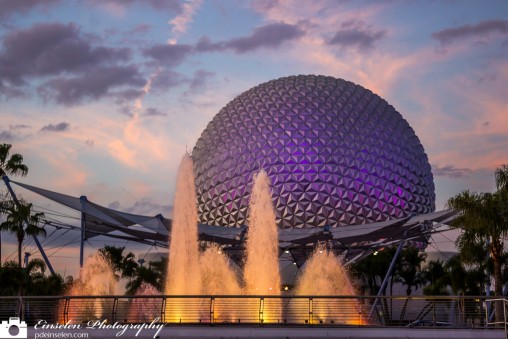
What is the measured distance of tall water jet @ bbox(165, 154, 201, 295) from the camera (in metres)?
25.9

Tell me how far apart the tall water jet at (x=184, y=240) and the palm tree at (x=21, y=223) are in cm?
1352

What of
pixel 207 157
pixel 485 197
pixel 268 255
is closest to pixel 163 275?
pixel 207 157

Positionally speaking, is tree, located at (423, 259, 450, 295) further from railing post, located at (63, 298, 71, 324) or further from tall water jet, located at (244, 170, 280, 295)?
railing post, located at (63, 298, 71, 324)

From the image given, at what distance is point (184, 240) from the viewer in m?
28.6

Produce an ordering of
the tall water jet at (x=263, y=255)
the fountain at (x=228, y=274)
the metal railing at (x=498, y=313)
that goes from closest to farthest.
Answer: the metal railing at (x=498, y=313) < the fountain at (x=228, y=274) < the tall water jet at (x=263, y=255)

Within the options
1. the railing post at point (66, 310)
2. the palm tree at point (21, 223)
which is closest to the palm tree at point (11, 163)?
the palm tree at point (21, 223)

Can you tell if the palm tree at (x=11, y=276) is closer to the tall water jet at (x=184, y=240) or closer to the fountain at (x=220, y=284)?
the fountain at (x=220, y=284)

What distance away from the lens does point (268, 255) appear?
3070 cm

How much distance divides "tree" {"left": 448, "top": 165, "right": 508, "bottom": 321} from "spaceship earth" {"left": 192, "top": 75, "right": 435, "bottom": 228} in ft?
85.0

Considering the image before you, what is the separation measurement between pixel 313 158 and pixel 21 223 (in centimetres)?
2074

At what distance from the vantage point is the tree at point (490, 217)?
23969mm

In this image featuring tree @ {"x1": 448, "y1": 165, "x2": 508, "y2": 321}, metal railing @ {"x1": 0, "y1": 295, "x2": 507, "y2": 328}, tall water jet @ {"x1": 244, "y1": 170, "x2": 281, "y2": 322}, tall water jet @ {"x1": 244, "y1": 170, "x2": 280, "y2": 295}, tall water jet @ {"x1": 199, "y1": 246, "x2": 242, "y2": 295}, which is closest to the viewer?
metal railing @ {"x1": 0, "y1": 295, "x2": 507, "y2": 328}

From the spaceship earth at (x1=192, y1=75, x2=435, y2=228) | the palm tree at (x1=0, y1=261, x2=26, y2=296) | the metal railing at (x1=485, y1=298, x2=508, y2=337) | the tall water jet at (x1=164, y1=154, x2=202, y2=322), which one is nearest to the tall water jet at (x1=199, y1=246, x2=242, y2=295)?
the tall water jet at (x1=164, y1=154, x2=202, y2=322)

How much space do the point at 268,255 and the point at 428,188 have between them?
31311 mm
